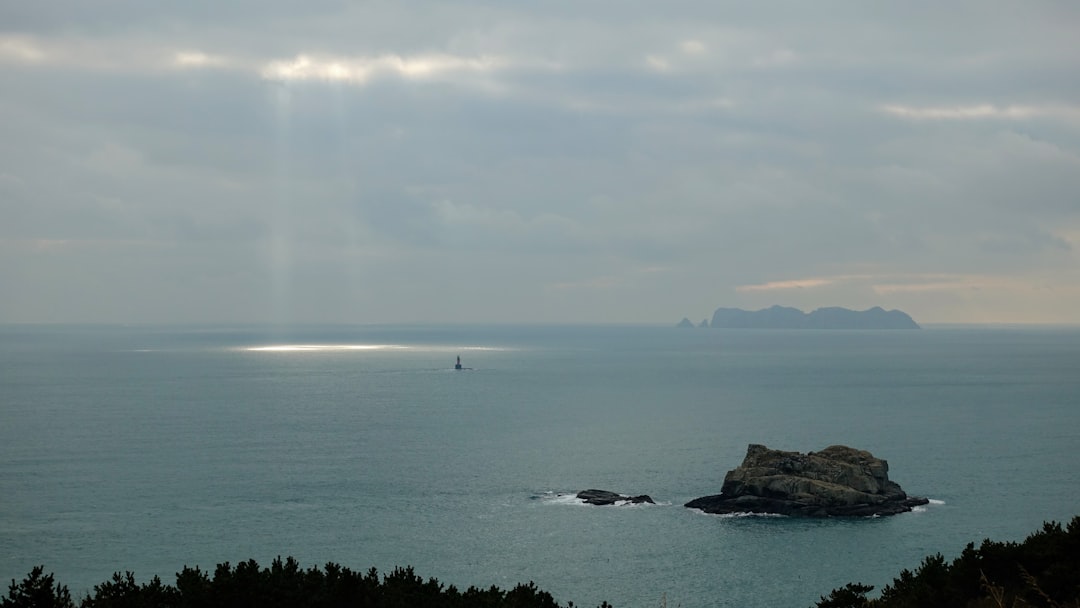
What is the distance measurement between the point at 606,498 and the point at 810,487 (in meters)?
21.3

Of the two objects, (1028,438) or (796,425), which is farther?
(796,425)

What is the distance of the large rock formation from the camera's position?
94250mm

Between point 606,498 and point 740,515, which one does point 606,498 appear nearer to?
point 606,498

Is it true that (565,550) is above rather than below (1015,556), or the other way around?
below

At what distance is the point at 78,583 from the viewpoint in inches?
2719

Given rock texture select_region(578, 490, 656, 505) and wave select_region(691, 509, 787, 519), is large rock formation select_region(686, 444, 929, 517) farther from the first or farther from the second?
rock texture select_region(578, 490, 656, 505)

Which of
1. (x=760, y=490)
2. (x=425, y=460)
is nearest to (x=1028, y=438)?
(x=760, y=490)

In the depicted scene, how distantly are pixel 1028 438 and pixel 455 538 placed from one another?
10207cm

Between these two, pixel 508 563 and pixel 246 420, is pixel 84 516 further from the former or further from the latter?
pixel 246 420

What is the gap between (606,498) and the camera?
9925 cm

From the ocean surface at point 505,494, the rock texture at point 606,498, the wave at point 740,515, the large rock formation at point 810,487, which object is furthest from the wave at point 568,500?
the wave at point 740,515

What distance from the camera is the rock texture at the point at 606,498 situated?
3878 inches

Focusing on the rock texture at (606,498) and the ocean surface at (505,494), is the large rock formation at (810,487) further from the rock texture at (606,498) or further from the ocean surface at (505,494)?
the rock texture at (606,498)

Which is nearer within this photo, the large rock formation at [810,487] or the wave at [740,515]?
the wave at [740,515]
